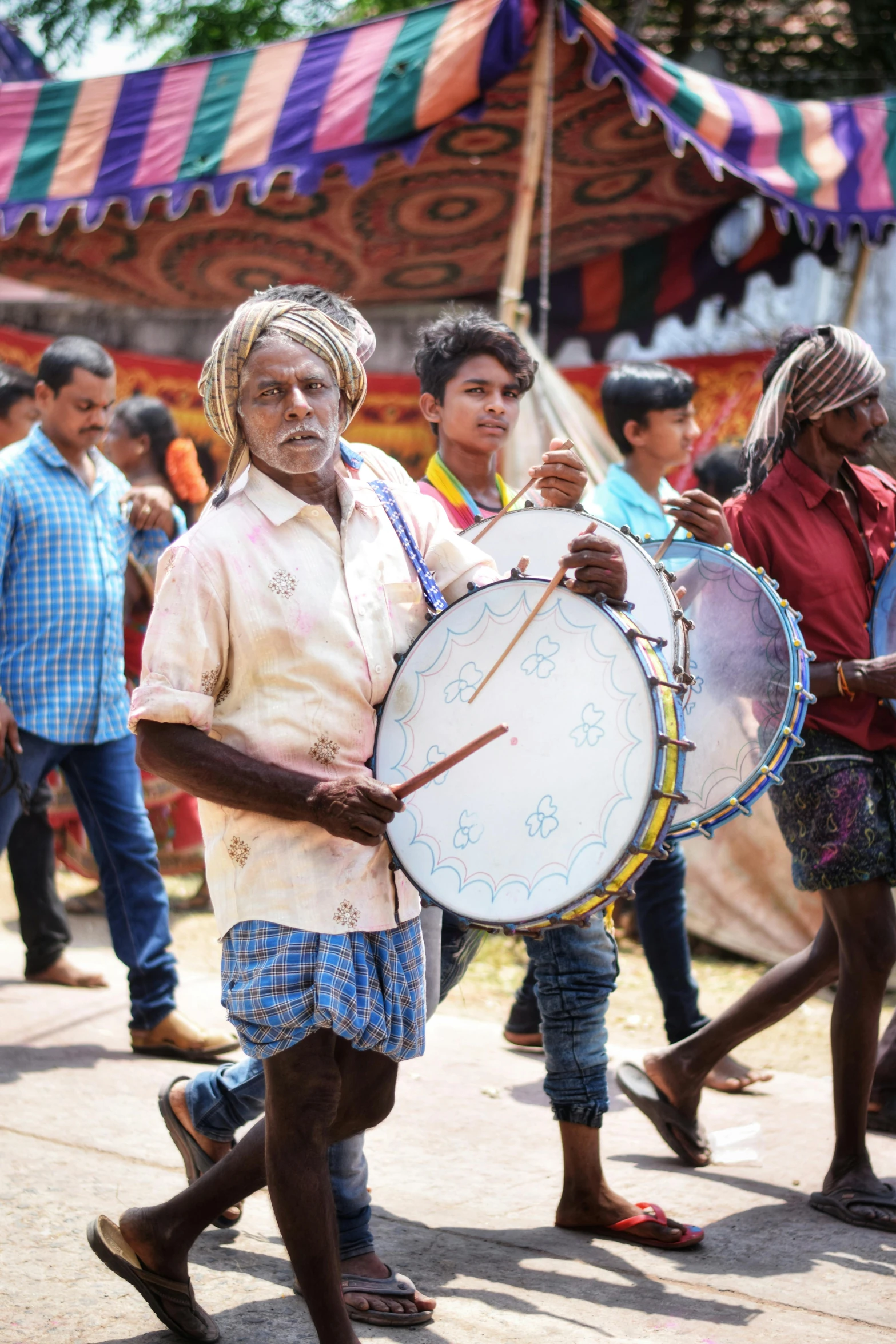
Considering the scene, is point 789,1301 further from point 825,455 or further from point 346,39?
point 346,39

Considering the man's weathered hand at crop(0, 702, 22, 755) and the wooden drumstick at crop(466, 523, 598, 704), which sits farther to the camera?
the man's weathered hand at crop(0, 702, 22, 755)

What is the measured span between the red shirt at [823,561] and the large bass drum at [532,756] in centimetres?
106

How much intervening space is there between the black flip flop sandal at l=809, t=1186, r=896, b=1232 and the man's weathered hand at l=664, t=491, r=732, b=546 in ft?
4.96

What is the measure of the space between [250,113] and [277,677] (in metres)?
4.93

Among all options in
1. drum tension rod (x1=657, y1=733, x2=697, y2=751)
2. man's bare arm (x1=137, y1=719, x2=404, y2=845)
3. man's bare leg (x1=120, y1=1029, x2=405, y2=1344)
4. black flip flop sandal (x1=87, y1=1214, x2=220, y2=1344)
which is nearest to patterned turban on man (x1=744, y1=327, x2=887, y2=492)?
drum tension rod (x1=657, y1=733, x2=697, y2=751)

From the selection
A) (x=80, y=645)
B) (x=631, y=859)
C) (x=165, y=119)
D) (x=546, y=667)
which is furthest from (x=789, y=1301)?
(x=165, y=119)

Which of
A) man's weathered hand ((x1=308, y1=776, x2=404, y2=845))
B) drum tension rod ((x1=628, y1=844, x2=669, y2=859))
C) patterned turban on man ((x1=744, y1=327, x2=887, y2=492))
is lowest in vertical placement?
drum tension rod ((x1=628, y1=844, x2=669, y2=859))

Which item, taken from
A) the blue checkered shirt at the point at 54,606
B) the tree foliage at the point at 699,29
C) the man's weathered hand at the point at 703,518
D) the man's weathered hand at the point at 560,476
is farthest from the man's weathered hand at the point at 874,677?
the tree foliage at the point at 699,29

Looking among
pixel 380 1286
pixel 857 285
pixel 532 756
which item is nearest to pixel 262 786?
pixel 532 756

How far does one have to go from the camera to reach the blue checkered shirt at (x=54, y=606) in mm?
4738

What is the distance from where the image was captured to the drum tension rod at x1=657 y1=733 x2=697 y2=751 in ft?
8.39

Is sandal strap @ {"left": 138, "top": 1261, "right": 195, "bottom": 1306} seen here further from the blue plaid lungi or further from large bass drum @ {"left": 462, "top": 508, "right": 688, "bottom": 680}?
large bass drum @ {"left": 462, "top": 508, "right": 688, "bottom": 680}

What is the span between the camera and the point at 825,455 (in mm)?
3785

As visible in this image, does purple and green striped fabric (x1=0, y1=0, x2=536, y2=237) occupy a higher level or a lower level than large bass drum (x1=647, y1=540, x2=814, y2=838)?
higher
